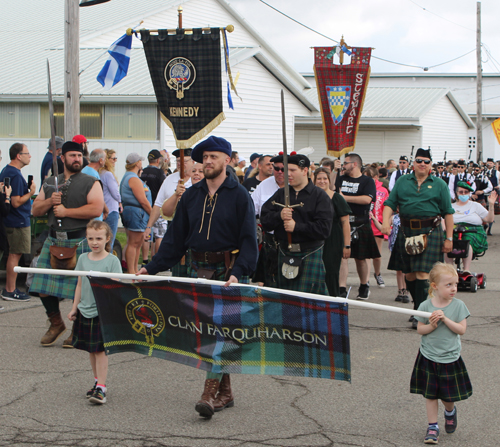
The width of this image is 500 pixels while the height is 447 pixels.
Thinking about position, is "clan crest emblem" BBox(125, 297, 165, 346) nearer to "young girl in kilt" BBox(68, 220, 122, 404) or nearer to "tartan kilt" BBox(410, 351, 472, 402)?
"young girl in kilt" BBox(68, 220, 122, 404)

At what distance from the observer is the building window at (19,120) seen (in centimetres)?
1730

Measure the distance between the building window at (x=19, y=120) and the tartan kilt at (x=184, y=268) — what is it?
13.2 metres

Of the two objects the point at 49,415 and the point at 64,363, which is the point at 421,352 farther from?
the point at 64,363

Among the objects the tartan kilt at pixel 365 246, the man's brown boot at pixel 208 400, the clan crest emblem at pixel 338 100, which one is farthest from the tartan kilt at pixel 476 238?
the man's brown boot at pixel 208 400

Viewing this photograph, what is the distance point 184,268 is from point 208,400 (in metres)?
1.14

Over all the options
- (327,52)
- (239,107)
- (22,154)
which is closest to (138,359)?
(22,154)

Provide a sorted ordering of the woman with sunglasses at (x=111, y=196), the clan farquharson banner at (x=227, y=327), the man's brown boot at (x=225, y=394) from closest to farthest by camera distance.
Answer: the clan farquharson banner at (x=227, y=327) < the man's brown boot at (x=225, y=394) < the woman with sunglasses at (x=111, y=196)

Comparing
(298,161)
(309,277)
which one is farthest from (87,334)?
(298,161)

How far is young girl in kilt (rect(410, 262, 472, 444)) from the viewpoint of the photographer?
13.7ft

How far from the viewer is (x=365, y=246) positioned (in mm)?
9195

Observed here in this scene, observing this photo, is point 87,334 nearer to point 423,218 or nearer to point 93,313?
point 93,313

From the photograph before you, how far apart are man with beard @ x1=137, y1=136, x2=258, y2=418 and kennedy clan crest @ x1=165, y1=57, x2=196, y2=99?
7.65 ft

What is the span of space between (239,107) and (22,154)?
1253cm

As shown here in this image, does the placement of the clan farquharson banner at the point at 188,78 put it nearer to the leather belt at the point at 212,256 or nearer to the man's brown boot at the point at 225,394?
the leather belt at the point at 212,256
